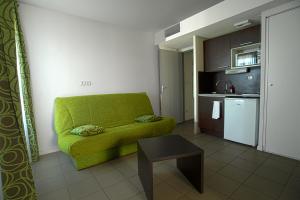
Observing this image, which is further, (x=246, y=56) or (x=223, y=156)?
(x=246, y=56)

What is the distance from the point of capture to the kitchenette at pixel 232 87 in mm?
2602

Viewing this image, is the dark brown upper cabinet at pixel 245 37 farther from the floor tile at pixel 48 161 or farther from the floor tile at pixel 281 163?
the floor tile at pixel 48 161

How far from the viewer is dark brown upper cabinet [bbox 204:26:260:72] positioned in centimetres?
276

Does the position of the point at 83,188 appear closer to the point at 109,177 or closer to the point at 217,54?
the point at 109,177

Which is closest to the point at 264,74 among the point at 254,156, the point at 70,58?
the point at 254,156

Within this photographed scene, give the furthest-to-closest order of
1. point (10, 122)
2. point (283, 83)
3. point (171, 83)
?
point (171, 83) → point (283, 83) → point (10, 122)

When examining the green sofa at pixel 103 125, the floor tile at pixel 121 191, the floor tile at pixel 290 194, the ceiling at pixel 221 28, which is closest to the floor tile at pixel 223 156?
the floor tile at pixel 290 194

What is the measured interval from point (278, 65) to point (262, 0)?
91cm

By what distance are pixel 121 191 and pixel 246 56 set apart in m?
3.06

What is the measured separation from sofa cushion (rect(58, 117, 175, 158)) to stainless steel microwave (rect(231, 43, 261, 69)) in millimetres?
1812

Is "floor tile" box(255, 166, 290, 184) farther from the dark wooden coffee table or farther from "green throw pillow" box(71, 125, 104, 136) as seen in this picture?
"green throw pillow" box(71, 125, 104, 136)

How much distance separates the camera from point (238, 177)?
178 centimetres

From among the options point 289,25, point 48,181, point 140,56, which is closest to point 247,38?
point 289,25

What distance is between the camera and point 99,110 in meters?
2.79
